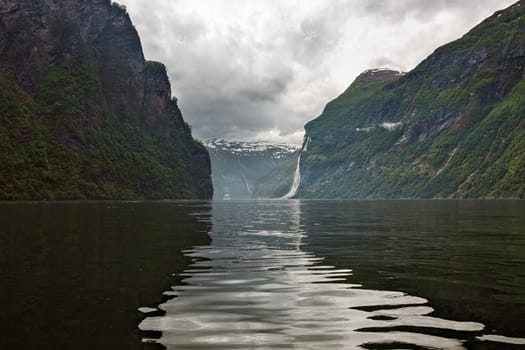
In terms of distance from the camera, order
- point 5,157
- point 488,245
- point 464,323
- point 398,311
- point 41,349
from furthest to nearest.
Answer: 1. point 5,157
2. point 488,245
3. point 398,311
4. point 464,323
5. point 41,349

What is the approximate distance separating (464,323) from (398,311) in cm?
186

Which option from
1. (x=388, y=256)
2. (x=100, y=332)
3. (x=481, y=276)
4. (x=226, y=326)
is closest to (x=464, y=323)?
(x=226, y=326)

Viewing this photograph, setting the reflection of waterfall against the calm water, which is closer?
the reflection of waterfall

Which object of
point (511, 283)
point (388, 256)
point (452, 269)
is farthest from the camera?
point (388, 256)

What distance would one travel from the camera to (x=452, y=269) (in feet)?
70.0

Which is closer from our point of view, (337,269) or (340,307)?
(340,307)

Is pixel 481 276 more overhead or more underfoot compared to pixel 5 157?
more underfoot

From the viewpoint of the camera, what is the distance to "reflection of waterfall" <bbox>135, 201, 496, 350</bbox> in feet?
35.8

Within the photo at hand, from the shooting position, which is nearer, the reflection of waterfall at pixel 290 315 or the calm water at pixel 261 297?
the reflection of waterfall at pixel 290 315

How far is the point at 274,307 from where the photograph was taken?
46.6 ft

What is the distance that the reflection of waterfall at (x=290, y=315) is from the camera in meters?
10.9

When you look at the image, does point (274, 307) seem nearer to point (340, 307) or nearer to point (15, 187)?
point (340, 307)

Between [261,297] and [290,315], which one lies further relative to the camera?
[261,297]

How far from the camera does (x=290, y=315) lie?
13.2 metres
